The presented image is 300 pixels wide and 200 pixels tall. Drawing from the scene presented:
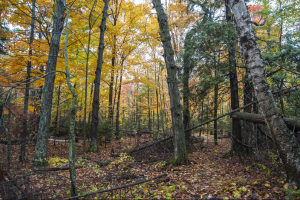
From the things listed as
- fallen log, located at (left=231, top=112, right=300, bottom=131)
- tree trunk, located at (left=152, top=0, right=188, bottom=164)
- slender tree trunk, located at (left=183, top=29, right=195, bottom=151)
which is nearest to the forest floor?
tree trunk, located at (left=152, top=0, right=188, bottom=164)

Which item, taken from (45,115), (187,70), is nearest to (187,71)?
(187,70)

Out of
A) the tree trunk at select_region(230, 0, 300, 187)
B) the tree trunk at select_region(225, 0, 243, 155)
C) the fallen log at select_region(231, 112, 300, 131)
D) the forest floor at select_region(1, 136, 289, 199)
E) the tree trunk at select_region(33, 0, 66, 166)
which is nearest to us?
the tree trunk at select_region(230, 0, 300, 187)

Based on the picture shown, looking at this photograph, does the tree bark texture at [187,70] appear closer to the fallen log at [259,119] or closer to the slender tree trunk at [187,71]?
the slender tree trunk at [187,71]

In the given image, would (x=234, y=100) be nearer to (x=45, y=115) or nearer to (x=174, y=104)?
(x=174, y=104)

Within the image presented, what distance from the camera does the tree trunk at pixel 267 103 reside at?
2793mm

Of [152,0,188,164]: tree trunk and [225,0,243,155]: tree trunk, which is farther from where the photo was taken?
[225,0,243,155]: tree trunk

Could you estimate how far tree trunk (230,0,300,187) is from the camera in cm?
279

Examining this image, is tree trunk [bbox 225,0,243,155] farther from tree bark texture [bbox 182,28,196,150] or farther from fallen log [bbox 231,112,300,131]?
tree bark texture [bbox 182,28,196,150]

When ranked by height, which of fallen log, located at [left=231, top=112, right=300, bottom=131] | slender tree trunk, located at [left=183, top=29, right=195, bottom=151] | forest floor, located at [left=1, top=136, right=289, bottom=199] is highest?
slender tree trunk, located at [left=183, top=29, right=195, bottom=151]

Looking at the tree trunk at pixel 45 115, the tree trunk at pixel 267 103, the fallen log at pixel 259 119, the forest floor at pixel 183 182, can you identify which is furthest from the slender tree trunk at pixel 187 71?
the tree trunk at pixel 45 115

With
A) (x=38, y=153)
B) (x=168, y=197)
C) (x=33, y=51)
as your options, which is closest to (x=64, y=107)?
(x=33, y=51)

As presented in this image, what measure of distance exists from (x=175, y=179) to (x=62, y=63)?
27.0 ft

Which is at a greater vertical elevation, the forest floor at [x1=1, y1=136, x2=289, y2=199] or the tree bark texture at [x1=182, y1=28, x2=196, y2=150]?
the tree bark texture at [x1=182, y1=28, x2=196, y2=150]

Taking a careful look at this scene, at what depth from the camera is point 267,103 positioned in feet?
9.66
